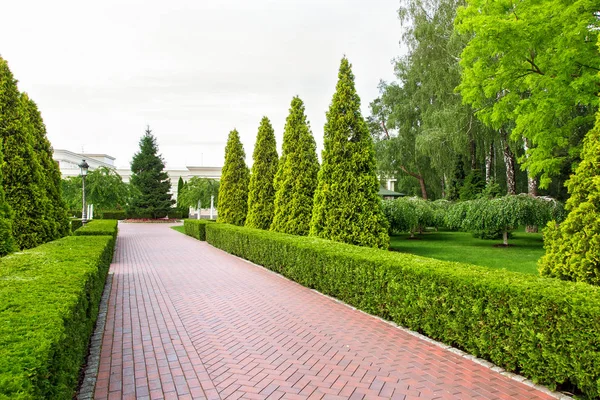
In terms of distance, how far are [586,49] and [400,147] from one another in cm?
1636

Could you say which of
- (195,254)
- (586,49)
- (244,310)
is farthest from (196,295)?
(586,49)

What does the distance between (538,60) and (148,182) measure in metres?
36.6

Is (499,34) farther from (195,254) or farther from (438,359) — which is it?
(195,254)

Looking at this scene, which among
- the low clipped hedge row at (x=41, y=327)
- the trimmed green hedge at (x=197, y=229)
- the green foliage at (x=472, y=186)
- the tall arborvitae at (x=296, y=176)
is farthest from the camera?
the green foliage at (x=472, y=186)

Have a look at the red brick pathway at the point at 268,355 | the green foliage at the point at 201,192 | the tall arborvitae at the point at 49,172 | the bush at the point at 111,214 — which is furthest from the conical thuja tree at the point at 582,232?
the bush at the point at 111,214

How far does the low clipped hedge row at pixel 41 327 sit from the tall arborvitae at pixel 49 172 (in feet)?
19.4

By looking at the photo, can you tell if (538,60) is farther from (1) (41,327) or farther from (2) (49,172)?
(2) (49,172)

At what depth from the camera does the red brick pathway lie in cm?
380

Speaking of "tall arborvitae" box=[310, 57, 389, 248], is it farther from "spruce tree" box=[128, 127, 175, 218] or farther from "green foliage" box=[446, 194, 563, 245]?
"spruce tree" box=[128, 127, 175, 218]

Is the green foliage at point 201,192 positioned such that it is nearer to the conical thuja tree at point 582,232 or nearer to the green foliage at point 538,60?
the green foliage at point 538,60

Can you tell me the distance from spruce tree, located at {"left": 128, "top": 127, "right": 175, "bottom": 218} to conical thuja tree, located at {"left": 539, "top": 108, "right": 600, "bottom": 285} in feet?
131

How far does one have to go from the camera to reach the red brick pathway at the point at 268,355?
3803 mm

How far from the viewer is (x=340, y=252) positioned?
24.8ft

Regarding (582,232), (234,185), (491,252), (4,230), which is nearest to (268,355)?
(582,232)
